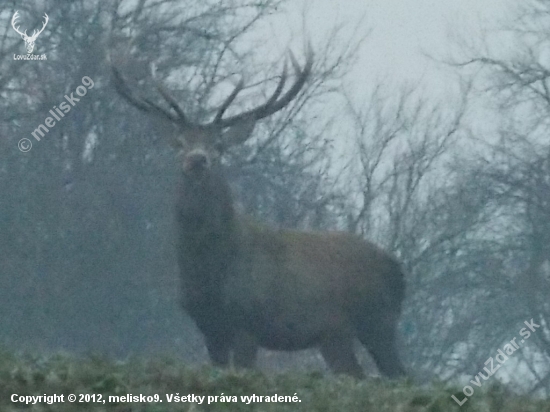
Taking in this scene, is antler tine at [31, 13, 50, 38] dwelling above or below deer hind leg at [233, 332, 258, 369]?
above

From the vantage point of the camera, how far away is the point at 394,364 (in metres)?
15.1

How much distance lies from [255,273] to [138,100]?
2465 mm

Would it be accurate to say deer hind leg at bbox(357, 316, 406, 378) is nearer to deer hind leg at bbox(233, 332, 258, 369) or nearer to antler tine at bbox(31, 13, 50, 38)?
deer hind leg at bbox(233, 332, 258, 369)

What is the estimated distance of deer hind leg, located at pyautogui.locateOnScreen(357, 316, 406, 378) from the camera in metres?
14.7

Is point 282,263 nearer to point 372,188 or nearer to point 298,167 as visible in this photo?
point 298,167

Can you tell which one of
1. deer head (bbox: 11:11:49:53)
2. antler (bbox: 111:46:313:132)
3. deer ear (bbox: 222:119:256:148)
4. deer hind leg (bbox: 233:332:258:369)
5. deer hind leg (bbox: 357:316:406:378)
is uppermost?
deer head (bbox: 11:11:49:53)

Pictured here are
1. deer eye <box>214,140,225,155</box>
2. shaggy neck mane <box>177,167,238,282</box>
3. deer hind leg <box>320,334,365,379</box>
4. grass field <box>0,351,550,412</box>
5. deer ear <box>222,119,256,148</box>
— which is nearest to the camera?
grass field <box>0,351,550,412</box>

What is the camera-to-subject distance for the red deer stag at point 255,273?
13062mm

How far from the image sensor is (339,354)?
45.9ft

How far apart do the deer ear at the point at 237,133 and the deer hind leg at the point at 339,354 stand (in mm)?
2145

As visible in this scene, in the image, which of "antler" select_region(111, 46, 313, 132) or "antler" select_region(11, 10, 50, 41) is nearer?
"antler" select_region(111, 46, 313, 132)

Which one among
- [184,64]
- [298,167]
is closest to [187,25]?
[184,64]

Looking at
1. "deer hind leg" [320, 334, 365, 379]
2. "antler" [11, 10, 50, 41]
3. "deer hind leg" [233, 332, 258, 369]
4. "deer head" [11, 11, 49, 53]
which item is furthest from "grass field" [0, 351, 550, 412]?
"antler" [11, 10, 50, 41]

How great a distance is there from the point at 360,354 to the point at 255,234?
5409mm
